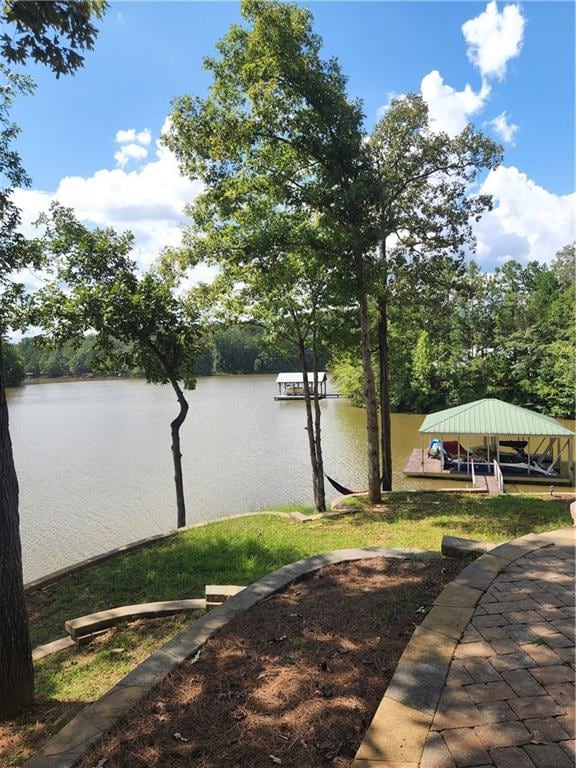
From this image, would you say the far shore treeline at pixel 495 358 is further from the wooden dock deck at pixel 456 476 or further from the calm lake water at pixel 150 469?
the wooden dock deck at pixel 456 476

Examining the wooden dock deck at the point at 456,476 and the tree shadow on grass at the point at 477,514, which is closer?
the tree shadow on grass at the point at 477,514

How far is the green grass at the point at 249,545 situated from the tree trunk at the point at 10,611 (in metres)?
1.61

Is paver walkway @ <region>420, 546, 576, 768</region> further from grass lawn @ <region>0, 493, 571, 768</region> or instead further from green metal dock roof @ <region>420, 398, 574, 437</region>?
green metal dock roof @ <region>420, 398, 574, 437</region>

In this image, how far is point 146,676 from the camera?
9.32 ft

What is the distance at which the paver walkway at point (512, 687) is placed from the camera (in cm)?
201

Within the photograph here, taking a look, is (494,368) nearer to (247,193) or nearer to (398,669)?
(247,193)

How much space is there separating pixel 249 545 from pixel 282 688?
4150 mm

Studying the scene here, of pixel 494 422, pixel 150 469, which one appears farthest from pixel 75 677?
pixel 150 469

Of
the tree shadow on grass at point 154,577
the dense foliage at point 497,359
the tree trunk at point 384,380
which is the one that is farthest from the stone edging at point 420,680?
the dense foliage at point 497,359

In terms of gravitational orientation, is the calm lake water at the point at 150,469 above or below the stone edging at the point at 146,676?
below

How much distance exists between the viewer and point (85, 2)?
3.97 metres

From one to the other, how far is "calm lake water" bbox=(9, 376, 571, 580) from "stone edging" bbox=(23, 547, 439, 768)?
707 cm

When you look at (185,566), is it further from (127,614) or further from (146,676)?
(146,676)

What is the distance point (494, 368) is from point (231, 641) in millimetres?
30881
